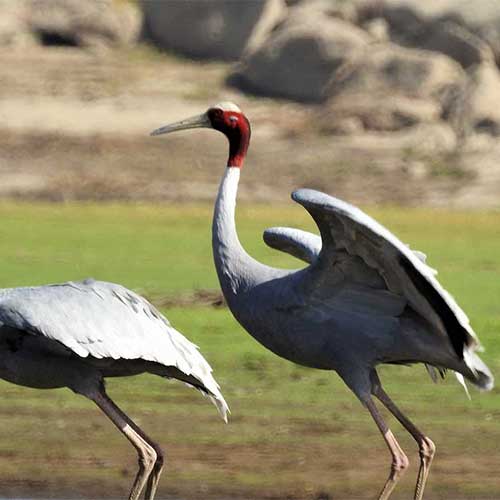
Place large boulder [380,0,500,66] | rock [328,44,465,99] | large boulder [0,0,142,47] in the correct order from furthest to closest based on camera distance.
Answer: large boulder [0,0,142,47] → large boulder [380,0,500,66] → rock [328,44,465,99]

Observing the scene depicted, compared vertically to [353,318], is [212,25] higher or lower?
lower

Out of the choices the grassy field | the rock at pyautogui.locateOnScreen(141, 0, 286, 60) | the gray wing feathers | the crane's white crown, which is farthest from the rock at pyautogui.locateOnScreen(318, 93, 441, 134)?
the crane's white crown

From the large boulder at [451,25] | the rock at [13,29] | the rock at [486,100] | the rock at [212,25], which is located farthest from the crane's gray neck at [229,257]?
the rock at [13,29]

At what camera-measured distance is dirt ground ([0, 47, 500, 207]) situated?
27.4 m

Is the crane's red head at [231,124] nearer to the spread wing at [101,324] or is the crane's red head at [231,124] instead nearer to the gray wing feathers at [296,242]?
the gray wing feathers at [296,242]

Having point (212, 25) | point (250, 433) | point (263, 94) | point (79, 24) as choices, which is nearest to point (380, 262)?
point (250, 433)

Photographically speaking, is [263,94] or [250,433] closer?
[250,433]

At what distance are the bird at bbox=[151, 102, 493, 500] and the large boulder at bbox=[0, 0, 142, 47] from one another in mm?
24937

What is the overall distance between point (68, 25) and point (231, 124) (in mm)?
24597

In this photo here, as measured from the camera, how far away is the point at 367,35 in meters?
33.3

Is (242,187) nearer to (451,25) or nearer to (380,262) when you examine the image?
(451,25)

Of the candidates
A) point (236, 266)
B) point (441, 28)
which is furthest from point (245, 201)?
point (236, 266)

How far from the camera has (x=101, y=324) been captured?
850 centimetres

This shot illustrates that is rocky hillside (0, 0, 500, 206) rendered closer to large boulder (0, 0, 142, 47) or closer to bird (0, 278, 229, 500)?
large boulder (0, 0, 142, 47)
